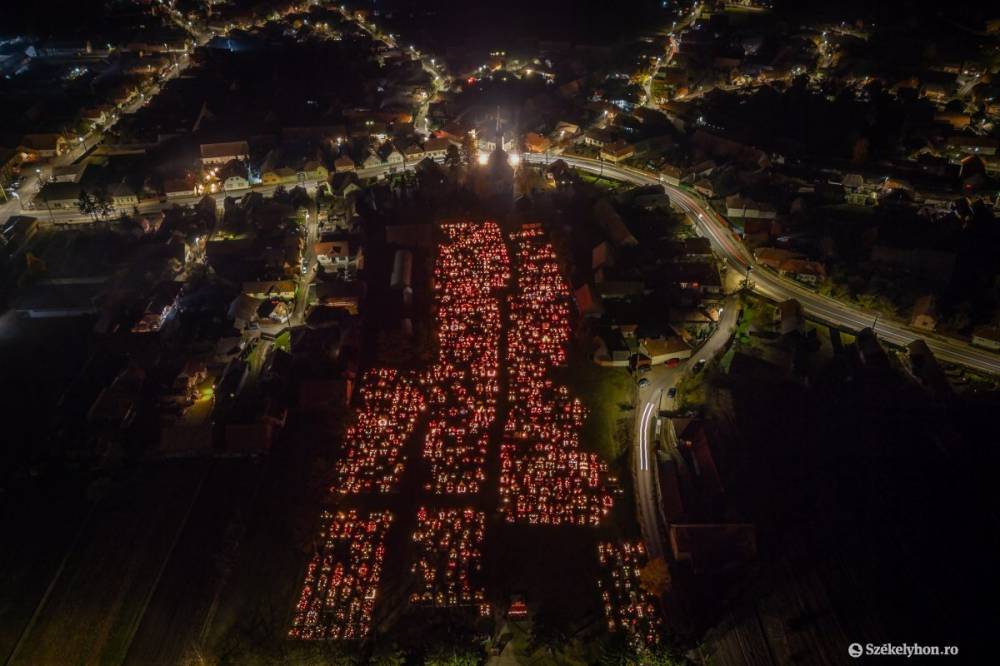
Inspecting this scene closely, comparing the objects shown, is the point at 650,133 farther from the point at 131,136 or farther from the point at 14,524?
the point at 14,524

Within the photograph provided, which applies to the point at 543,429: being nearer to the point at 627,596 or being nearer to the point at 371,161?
the point at 627,596

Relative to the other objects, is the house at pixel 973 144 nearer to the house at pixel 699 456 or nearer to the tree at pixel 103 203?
the house at pixel 699 456

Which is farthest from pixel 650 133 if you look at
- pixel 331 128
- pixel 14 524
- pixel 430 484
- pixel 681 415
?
pixel 14 524

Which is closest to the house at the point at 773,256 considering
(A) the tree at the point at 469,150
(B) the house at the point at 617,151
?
(B) the house at the point at 617,151

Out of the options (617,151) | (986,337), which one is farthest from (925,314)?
(617,151)

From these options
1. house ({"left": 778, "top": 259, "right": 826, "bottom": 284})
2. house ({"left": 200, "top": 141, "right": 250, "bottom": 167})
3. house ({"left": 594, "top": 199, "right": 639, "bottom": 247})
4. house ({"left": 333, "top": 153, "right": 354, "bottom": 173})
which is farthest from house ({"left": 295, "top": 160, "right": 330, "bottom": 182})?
house ({"left": 778, "top": 259, "right": 826, "bottom": 284})

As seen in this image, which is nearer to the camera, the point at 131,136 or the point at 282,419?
the point at 282,419
